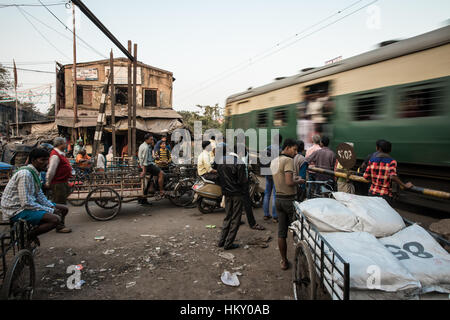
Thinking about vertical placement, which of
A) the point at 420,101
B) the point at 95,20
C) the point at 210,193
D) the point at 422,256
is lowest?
the point at 210,193

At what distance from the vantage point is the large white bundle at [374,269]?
5.98 ft

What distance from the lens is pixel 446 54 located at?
17.0 feet

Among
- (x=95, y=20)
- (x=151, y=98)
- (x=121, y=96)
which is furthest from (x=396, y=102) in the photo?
(x=121, y=96)

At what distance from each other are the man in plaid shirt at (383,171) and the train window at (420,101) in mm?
2173

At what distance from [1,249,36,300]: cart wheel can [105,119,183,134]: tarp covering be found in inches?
580

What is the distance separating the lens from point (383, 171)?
4184 mm

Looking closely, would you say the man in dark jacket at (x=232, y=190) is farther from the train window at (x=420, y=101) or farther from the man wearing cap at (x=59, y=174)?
the train window at (x=420, y=101)

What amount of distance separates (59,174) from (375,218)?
214 inches

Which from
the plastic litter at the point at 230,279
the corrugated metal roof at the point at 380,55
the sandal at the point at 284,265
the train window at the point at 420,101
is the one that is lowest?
the plastic litter at the point at 230,279

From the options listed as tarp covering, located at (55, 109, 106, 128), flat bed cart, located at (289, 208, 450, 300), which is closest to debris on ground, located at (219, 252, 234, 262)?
flat bed cart, located at (289, 208, 450, 300)

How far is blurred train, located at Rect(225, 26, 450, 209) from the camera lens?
535 centimetres

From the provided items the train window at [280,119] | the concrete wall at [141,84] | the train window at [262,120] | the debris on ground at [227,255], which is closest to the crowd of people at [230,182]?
the debris on ground at [227,255]

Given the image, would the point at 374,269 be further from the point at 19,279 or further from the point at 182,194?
the point at 182,194

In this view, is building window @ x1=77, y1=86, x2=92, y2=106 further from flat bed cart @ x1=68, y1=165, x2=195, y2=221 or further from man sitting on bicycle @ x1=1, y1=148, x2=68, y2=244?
man sitting on bicycle @ x1=1, y1=148, x2=68, y2=244
